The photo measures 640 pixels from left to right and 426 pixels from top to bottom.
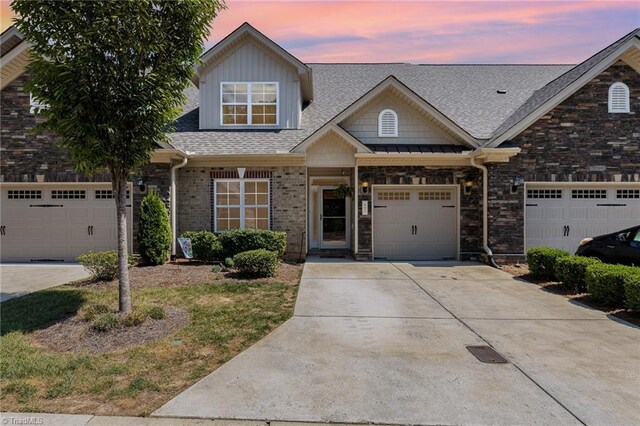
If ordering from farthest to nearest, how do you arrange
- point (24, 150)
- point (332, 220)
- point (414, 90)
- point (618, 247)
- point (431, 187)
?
point (414, 90), point (332, 220), point (431, 187), point (24, 150), point (618, 247)

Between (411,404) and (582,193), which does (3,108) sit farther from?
(582,193)

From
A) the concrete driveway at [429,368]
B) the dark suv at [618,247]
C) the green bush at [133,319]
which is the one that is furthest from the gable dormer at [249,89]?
the dark suv at [618,247]

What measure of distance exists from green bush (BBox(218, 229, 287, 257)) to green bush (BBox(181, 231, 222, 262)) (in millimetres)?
191

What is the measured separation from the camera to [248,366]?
14.5 ft

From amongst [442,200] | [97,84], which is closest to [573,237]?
→ [442,200]

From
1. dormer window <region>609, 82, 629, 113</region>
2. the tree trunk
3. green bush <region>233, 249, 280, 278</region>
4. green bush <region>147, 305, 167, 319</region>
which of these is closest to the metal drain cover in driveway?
green bush <region>147, 305, 167, 319</region>

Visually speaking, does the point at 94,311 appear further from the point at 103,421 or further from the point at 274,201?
the point at 274,201

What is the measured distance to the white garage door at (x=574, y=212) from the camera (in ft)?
37.8

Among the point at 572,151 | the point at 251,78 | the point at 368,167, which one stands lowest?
the point at 368,167

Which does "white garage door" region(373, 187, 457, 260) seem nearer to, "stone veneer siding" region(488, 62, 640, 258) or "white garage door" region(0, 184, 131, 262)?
"stone veneer siding" region(488, 62, 640, 258)

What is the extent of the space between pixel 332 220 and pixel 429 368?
943cm

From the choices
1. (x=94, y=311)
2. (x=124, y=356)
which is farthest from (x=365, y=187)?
(x=124, y=356)

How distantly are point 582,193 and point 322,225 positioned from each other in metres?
8.29

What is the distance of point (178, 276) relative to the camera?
362 inches
